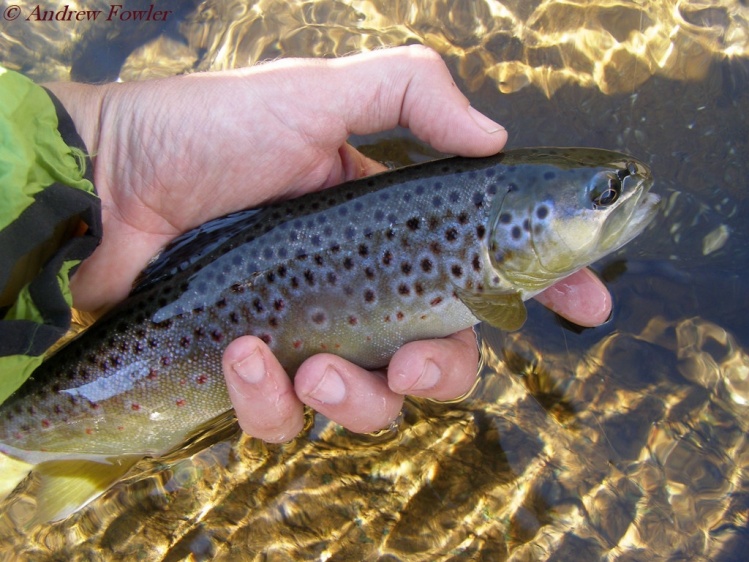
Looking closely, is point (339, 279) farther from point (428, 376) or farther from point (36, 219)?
point (36, 219)

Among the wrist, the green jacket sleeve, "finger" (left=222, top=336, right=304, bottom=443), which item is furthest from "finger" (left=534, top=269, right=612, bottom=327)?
the wrist

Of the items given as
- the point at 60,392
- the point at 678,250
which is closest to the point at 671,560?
the point at 678,250

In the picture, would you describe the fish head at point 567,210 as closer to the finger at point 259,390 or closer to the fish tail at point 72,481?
the finger at point 259,390

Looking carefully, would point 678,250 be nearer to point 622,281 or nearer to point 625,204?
point 622,281

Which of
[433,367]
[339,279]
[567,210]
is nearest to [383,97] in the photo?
[339,279]

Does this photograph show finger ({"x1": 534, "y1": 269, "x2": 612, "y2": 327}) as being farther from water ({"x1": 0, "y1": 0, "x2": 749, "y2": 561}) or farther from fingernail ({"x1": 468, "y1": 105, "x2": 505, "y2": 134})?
fingernail ({"x1": 468, "y1": 105, "x2": 505, "y2": 134})

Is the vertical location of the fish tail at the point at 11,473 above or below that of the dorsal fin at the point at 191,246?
below
